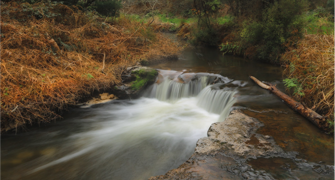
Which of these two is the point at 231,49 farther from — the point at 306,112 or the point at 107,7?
the point at 306,112

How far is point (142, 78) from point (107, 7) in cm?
595

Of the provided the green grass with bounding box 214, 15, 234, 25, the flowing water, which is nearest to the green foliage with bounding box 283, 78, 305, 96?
the flowing water

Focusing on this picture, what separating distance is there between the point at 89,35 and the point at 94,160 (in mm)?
7236

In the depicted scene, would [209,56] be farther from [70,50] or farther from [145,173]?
[145,173]

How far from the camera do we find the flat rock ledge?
335 cm

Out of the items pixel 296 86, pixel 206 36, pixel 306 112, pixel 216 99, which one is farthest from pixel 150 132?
pixel 206 36

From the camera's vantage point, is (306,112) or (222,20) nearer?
(306,112)

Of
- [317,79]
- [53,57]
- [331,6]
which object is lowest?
[317,79]

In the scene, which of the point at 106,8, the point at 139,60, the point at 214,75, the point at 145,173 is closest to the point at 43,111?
the point at 145,173

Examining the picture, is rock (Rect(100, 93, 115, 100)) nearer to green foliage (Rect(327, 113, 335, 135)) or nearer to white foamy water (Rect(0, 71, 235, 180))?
white foamy water (Rect(0, 71, 235, 180))

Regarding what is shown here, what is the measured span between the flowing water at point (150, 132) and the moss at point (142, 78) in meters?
0.35

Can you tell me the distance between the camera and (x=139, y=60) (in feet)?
33.1

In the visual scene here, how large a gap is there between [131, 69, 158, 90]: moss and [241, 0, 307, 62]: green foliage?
222 inches

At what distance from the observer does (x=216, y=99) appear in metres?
7.18
